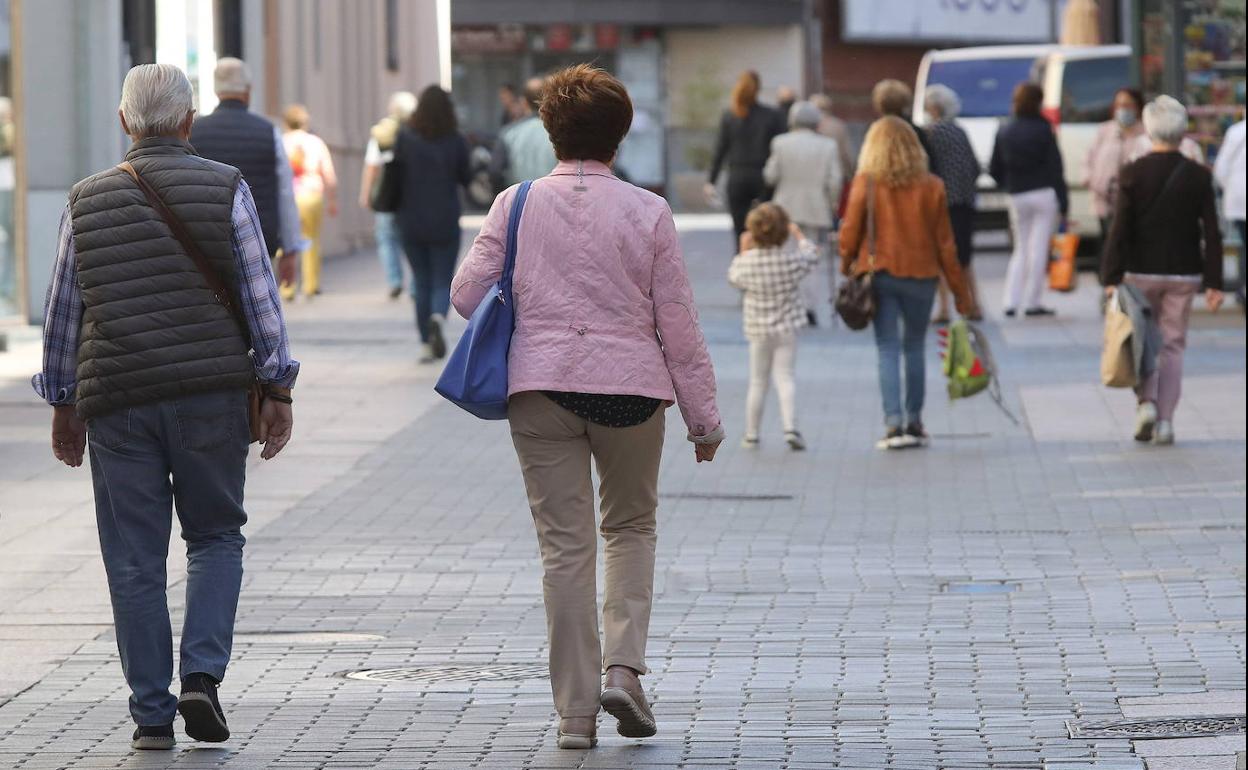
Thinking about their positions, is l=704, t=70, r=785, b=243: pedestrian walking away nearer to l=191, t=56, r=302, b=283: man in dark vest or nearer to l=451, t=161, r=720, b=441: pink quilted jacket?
l=191, t=56, r=302, b=283: man in dark vest

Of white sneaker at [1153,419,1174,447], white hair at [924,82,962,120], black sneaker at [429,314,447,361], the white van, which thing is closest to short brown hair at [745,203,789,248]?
white sneaker at [1153,419,1174,447]

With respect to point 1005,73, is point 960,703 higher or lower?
lower

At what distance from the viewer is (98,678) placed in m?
7.23

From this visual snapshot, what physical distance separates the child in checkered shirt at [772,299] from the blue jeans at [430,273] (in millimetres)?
4067

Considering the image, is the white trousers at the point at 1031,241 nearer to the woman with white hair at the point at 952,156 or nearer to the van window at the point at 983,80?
the woman with white hair at the point at 952,156

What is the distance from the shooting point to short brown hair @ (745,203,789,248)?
12742 millimetres

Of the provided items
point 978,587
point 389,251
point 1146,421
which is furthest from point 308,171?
point 978,587

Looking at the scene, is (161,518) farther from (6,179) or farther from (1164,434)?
(6,179)

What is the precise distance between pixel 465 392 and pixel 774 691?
1.42 metres

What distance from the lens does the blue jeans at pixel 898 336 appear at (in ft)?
42.2

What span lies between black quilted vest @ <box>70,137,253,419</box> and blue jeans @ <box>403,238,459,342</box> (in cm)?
1062

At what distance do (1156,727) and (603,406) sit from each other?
1.58m

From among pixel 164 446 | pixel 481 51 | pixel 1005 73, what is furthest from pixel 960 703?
pixel 481 51

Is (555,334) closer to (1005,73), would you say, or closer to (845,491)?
(845,491)
